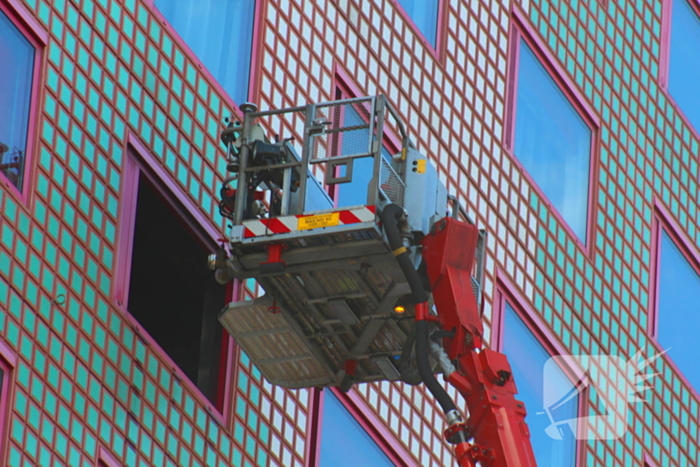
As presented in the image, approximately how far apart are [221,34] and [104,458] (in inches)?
241

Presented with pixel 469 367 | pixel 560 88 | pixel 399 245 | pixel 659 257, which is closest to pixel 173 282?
pixel 399 245

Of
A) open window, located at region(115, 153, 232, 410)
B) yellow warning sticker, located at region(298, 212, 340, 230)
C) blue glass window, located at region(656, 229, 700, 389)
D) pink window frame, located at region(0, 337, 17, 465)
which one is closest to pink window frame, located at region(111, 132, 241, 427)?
open window, located at region(115, 153, 232, 410)

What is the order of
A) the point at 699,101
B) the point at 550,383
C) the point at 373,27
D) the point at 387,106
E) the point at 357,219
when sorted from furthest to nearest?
the point at 699,101 → the point at 550,383 → the point at 373,27 → the point at 387,106 → the point at 357,219

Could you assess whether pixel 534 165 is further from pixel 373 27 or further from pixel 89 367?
pixel 89 367

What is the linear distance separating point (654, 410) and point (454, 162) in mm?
5977

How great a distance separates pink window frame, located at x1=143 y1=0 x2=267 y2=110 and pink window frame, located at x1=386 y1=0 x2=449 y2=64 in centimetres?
334

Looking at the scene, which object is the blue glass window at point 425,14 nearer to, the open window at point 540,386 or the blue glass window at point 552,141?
the blue glass window at point 552,141

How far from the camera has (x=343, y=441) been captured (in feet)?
74.1

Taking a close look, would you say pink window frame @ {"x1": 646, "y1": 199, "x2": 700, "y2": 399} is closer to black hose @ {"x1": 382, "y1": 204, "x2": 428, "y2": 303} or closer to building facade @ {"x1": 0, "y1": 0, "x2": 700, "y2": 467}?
building facade @ {"x1": 0, "y1": 0, "x2": 700, "y2": 467}

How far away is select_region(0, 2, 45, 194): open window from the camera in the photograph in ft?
61.4

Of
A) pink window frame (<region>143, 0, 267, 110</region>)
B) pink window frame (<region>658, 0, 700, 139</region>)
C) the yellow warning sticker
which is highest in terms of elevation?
pink window frame (<region>658, 0, 700, 139</region>)

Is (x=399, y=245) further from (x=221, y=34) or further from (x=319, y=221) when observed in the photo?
(x=221, y=34)

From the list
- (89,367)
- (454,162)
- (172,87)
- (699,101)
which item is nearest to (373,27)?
(454,162)

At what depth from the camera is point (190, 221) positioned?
68.6 ft
